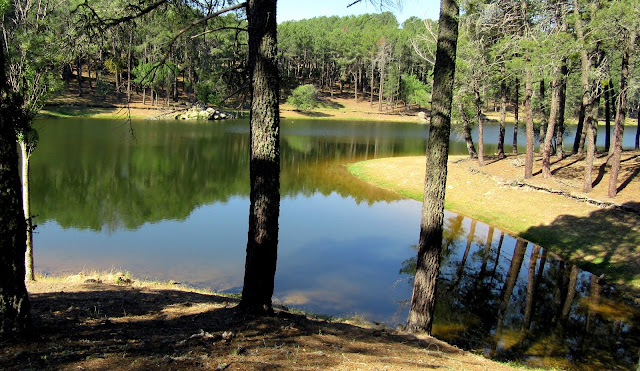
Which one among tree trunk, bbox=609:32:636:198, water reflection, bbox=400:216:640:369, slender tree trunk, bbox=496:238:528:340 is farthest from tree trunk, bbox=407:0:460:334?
tree trunk, bbox=609:32:636:198

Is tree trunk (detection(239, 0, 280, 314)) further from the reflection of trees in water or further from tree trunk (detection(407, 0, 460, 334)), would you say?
the reflection of trees in water

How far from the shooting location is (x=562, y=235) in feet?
52.4

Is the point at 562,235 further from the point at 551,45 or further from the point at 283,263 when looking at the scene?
the point at 283,263

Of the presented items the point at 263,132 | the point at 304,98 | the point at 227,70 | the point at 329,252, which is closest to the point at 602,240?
the point at 329,252

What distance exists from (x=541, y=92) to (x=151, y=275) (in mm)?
27063

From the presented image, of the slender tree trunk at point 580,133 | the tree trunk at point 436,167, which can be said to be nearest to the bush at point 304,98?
the slender tree trunk at point 580,133

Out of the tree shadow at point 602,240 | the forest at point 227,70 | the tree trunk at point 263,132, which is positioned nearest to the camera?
the forest at point 227,70

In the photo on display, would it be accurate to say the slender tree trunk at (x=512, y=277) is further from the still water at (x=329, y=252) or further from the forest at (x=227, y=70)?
the forest at (x=227, y=70)

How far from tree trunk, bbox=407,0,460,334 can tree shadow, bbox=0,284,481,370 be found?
2.11 feet

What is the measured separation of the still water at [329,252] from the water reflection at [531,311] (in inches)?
1.8

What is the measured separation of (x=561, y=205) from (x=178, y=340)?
17.6 metres

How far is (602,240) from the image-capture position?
48.7 ft

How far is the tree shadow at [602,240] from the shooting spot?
13.2 metres

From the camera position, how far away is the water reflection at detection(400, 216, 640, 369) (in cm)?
882
